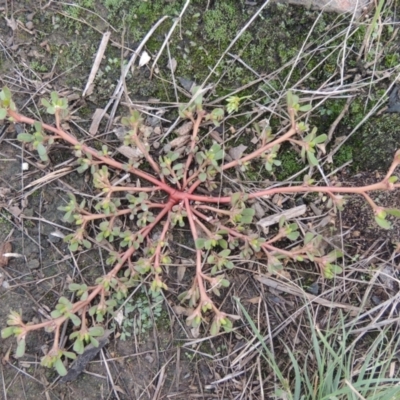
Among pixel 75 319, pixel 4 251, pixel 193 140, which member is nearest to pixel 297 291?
pixel 193 140

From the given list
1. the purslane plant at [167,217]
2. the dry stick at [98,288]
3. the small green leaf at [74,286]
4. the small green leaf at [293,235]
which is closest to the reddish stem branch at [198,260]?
the purslane plant at [167,217]

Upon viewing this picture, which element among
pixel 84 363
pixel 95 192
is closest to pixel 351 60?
pixel 95 192

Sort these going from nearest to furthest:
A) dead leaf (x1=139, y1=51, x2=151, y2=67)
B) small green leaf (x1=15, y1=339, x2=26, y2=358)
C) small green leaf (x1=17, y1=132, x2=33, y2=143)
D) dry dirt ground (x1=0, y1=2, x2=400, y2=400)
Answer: small green leaf (x1=15, y1=339, x2=26, y2=358) < small green leaf (x1=17, y1=132, x2=33, y2=143) < dry dirt ground (x1=0, y1=2, x2=400, y2=400) < dead leaf (x1=139, y1=51, x2=151, y2=67)

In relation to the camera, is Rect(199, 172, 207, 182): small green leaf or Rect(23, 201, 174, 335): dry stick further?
Rect(199, 172, 207, 182): small green leaf

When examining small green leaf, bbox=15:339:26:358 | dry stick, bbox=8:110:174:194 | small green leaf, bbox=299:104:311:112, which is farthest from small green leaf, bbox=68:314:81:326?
small green leaf, bbox=299:104:311:112

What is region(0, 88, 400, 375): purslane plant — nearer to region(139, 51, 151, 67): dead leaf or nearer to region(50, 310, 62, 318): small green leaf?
region(50, 310, 62, 318): small green leaf

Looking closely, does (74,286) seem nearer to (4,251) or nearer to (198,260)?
(4,251)

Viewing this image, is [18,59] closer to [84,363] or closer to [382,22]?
[84,363]

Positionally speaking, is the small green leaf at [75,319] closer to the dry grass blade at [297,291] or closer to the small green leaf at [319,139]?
the dry grass blade at [297,291]
